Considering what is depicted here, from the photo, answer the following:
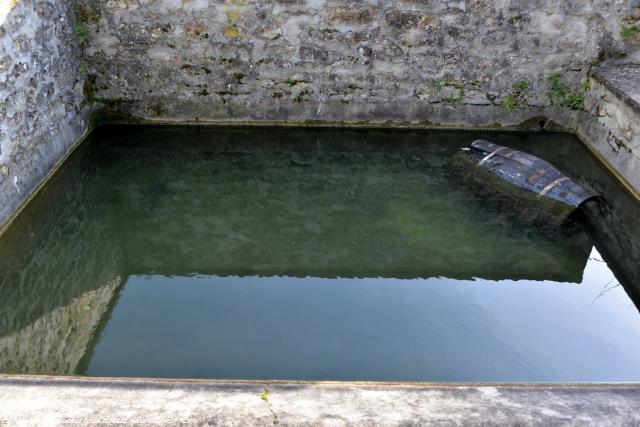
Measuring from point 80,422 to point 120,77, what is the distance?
13.0 feet

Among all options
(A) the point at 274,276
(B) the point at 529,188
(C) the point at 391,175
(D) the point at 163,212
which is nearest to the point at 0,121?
(D) the point at 163,212

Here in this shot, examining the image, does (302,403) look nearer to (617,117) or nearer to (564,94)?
(617,117)

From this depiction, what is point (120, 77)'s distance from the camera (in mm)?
4879

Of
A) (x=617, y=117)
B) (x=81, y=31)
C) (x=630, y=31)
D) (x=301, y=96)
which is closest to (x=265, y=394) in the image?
(x=301, y=96)

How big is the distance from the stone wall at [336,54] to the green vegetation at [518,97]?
0.07 ft

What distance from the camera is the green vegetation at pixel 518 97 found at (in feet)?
16.3

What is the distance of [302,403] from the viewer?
5.62 feet

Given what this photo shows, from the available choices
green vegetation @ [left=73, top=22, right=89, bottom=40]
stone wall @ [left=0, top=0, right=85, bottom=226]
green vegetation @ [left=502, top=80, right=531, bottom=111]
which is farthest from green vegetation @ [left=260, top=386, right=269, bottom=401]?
green vegetation @ [left=502, top=80, right=531, bottom=111]

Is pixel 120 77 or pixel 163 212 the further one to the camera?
pixel 120 77

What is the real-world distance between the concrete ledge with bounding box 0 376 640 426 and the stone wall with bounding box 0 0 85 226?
2.13m

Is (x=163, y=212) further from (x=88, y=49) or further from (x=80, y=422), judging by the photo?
(x=80, y=422)

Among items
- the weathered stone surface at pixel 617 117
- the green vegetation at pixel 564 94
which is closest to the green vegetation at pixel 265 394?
the weathered stone surface at pixel 617 117

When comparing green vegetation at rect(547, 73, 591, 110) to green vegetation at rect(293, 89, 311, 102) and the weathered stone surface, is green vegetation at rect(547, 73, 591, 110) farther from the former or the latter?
green vegetation at rect(293, 89, 311, 102)

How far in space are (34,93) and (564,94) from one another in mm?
4620
